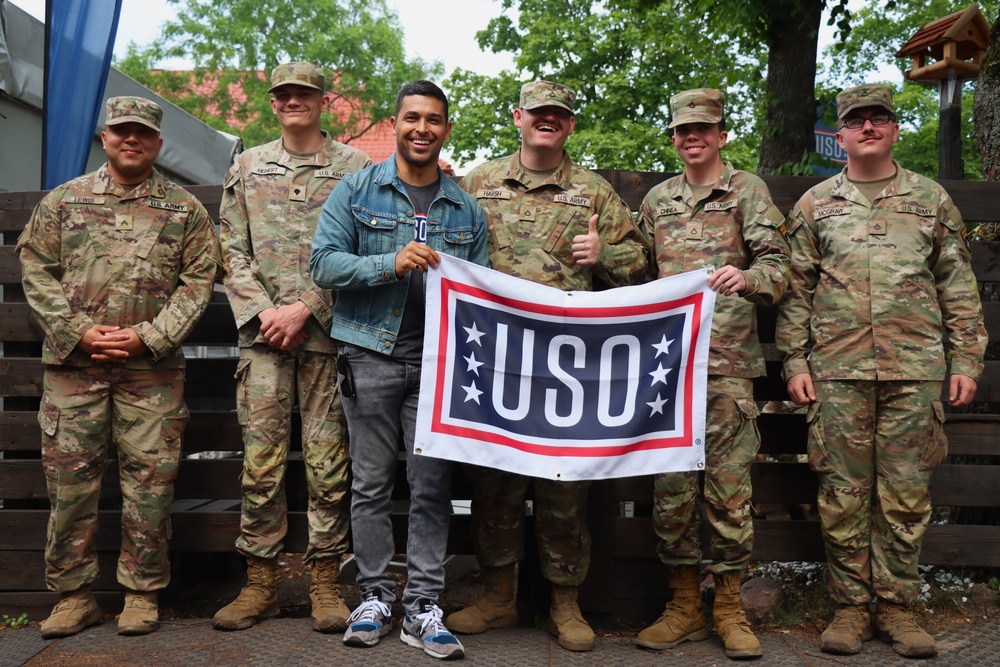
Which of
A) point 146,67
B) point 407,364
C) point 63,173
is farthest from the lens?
point 146,67

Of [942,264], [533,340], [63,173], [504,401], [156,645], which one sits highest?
[63,173]

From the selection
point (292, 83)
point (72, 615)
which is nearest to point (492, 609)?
point (72, 615)

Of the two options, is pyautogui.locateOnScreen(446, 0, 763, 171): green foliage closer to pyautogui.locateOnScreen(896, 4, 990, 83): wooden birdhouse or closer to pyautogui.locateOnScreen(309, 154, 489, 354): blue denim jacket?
pyautogui.locateOnScreen(896, 4, 990, 83): wooden birdhouse

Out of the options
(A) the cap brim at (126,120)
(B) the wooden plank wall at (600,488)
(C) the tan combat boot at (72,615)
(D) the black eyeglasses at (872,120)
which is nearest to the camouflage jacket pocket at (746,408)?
(B) the wooden plank wall at (600,488)

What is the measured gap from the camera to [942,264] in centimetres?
434

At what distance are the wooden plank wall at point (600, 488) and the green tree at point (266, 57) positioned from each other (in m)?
22.6

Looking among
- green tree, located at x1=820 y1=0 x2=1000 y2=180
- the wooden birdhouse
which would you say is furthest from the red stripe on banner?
green tree, located at x1=820 y1=0 x2=1000 y2=180

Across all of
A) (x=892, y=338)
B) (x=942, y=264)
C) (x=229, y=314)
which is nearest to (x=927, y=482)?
(x=892, y=338)

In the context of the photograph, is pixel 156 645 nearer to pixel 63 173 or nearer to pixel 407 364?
pixel 407 364

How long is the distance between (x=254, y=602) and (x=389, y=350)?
140 centimetres

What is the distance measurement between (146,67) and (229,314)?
2573 cm

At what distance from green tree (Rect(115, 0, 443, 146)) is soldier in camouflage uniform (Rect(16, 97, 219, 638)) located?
22839 millimetres

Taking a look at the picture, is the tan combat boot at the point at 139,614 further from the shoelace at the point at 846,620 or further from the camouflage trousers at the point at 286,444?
the shoelace at the point at 846,620

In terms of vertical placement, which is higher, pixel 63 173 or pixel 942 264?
pixel 63 173
